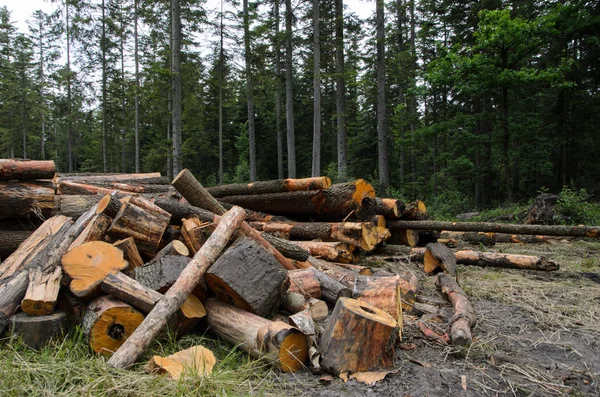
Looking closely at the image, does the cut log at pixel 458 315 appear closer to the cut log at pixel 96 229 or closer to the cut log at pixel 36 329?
the cut log at pixel 36 329

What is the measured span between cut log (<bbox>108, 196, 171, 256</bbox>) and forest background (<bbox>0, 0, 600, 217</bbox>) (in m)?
11.6

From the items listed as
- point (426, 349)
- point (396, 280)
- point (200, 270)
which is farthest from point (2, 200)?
point (426, 349)

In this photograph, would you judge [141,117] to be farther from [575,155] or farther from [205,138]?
[575,155]

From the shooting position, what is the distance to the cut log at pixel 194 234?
13.3ft

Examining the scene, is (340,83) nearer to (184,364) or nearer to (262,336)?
(262,336)

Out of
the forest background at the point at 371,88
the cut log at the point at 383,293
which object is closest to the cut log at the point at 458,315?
the cut log at the point at 383,293

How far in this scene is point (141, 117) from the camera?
27.2 m

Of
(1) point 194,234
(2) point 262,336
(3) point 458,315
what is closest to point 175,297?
(2) point 262,336

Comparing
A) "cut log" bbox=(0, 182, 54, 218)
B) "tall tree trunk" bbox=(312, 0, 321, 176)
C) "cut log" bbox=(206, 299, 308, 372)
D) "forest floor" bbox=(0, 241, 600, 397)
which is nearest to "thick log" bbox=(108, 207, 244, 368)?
"forest floor" bbox=(0, 241, 600, 397)

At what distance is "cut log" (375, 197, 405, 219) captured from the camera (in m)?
7.00

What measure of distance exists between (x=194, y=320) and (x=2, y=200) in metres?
3.23

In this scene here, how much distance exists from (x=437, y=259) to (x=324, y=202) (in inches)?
91.4

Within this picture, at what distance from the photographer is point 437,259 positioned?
5906 mm

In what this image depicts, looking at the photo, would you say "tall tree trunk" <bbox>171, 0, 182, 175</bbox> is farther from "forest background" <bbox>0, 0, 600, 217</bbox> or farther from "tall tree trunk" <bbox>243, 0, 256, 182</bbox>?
"tall tree trunk" <bbox>243, 0, 256, 182</bbox>
